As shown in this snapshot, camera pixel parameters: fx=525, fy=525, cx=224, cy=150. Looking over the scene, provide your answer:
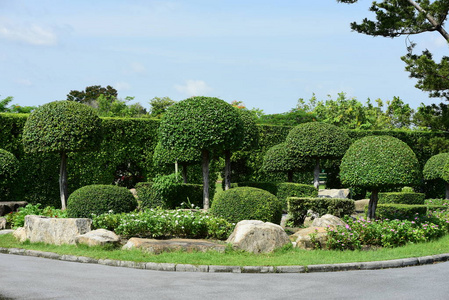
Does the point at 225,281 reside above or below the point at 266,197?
below

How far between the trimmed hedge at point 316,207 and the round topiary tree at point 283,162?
4.62 meters

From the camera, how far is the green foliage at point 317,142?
1984 cm

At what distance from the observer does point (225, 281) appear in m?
8.59

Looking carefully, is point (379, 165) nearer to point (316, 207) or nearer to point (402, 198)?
point (316, 207)

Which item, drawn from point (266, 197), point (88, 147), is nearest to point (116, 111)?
point (88, 147)

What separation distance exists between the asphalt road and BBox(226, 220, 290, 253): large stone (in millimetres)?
1641

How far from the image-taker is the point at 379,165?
13219 millimetres

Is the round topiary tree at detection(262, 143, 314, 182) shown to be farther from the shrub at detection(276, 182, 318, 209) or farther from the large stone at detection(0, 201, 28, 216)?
the large stone at detection(0, 201, 28, 216)

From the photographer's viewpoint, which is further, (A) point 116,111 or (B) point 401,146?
(A) point 116,111

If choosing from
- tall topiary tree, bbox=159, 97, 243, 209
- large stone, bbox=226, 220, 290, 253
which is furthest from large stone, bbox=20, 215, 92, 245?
tall topiary tree, bbox=159, 97, 243, 209

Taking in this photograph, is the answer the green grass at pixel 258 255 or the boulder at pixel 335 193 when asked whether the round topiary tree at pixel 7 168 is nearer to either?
the green grass at pixel 258 255

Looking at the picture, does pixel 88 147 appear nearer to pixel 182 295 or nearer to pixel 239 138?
pixel 239 138

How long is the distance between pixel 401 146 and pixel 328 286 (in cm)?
661

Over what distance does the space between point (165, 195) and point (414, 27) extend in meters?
14.6
